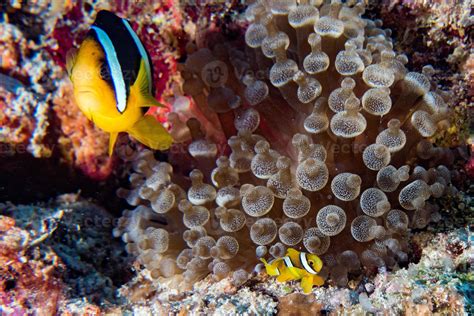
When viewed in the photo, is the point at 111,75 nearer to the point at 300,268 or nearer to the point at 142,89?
the point at 142,89

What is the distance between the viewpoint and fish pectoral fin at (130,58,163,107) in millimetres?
1975

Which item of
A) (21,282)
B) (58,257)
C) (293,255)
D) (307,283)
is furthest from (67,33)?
(307,283)

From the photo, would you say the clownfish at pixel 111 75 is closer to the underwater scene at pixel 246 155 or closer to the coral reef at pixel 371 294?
the underwater scene at pixel 246 155

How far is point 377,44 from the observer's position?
7.46 feet

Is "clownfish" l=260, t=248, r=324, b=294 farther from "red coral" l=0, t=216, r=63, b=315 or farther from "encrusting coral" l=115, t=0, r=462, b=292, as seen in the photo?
"red coral" l=0, t=216, r=63, b=315

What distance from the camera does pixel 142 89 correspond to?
2.01 metres

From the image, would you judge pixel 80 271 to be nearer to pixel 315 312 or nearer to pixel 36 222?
pixel 36 222

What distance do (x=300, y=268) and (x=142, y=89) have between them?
1127mm

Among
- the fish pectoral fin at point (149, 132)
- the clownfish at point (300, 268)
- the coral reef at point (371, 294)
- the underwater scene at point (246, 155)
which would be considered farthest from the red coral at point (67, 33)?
the clownfish at point (300, 268)

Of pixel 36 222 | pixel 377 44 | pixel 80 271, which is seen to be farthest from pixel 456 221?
pixel 36 222

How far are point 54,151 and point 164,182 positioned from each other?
1.11 meters

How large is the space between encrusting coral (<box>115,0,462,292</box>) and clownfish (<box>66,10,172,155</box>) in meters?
0.50

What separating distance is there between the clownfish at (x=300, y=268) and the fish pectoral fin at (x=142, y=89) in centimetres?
93

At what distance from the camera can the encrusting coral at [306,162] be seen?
1.90 m
